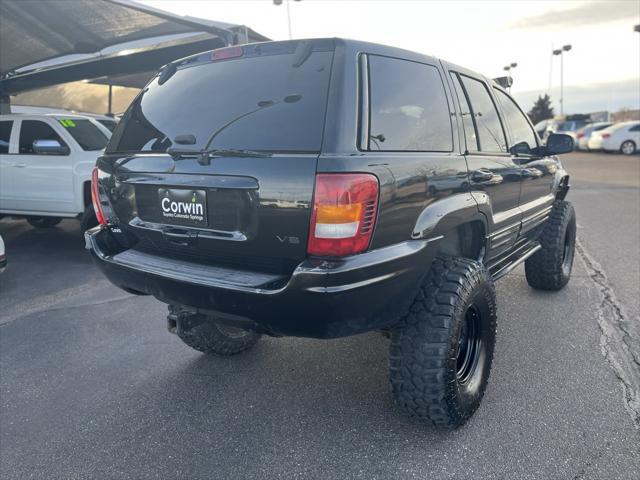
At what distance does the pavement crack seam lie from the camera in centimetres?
289

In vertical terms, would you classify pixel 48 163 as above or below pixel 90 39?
below

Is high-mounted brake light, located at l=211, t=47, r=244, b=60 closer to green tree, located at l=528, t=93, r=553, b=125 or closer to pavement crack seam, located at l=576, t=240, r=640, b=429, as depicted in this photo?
pavement crack seam, located at l=576, t=240, r=640, b=429

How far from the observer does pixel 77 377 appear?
3334 millimetres

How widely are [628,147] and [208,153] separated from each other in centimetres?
2516

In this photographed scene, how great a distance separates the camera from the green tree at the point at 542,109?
175 feet

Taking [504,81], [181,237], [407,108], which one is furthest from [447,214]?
[504,81]

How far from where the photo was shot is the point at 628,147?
74.7 feet

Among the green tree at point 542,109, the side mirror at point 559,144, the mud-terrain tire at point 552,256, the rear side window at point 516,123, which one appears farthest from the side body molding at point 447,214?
the green tree at point 542,109

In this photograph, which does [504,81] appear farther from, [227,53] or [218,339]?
[218,339]

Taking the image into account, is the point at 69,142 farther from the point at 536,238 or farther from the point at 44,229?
the point at 536,238

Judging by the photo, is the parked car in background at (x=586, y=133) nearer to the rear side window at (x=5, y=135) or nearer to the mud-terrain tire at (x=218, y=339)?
the rear side window at (x=5, y=135)

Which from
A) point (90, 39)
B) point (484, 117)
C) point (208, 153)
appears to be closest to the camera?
point (208, 153)

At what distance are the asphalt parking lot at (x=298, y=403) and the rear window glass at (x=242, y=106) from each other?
1.47m

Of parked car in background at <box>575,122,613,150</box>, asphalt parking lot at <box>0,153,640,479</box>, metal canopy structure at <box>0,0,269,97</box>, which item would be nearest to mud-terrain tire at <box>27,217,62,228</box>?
metal canopy structure at <box>0,0,269,97</box>
